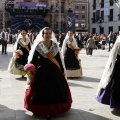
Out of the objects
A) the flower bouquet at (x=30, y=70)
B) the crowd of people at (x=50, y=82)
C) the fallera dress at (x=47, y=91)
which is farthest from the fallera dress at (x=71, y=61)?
the flower bouquet at (x=30, y=70)

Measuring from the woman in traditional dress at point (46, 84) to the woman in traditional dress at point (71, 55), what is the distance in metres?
4.15

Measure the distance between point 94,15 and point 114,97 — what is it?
45577 millimetres

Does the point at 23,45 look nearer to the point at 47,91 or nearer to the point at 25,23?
the point at 47,91

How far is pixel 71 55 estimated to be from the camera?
9.98 meters

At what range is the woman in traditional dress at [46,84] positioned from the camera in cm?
534

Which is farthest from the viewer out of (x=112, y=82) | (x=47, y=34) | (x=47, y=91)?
(x=112, y=82)

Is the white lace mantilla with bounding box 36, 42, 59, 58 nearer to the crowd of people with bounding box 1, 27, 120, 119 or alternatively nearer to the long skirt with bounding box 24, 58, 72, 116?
the crowd of people with bounding box 1, 27, 120, 119

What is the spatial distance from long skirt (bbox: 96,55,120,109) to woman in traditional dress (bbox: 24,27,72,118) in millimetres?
663

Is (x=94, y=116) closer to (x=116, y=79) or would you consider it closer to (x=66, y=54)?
(x=116, y=79)

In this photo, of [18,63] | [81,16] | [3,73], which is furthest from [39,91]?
[81,16]

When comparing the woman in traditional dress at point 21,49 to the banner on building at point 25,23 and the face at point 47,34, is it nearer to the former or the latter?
the face at point 47,34

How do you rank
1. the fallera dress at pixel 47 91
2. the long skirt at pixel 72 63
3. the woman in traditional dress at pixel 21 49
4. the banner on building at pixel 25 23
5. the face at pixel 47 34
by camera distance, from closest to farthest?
the fallera dress at pixel 47 91, the face at pixel 47 34, the woman in traditional dress at pixel 21 49, the long skirt at pixel 72 63, the banner on building at pixel 25 23

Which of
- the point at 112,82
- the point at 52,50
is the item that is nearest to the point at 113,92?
the point at 112,82

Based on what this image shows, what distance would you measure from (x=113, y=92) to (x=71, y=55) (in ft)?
14.8
